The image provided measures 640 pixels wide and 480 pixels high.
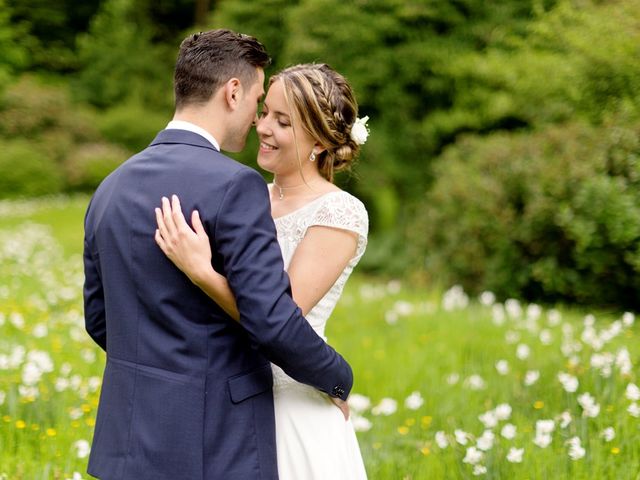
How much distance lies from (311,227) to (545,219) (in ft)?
20.1

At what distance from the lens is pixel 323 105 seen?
258 cm

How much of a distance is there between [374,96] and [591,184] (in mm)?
9329

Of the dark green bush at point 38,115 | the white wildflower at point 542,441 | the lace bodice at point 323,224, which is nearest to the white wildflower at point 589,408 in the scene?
the white wildflower at point 542,441

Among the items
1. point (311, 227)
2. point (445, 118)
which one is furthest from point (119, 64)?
point (311, 227)

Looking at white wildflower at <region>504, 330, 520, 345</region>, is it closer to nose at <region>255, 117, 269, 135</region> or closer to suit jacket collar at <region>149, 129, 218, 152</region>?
nose at <region>255, 117, 269, 135</region>

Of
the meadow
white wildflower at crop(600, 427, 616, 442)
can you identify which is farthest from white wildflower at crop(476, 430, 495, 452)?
white wildflower at crop(600, 427, 616, 442)

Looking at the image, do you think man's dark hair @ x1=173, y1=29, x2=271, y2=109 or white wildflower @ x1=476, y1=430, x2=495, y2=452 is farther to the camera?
white wildflower @ x1=476, y1=430, x2=495, y2=452

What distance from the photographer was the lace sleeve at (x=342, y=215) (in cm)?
243

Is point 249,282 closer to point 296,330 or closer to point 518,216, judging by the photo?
point 296,330

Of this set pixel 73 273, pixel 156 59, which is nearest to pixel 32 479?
pixel 73 273

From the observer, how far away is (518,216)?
8.76 meters

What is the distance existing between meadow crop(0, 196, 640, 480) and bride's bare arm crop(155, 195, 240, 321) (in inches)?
65.3

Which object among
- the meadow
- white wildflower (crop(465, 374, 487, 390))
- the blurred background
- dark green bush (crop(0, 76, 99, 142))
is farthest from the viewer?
dark green bush (crop(0, 76, 99, 142))

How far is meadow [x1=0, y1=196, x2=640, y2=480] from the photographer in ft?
11.2
